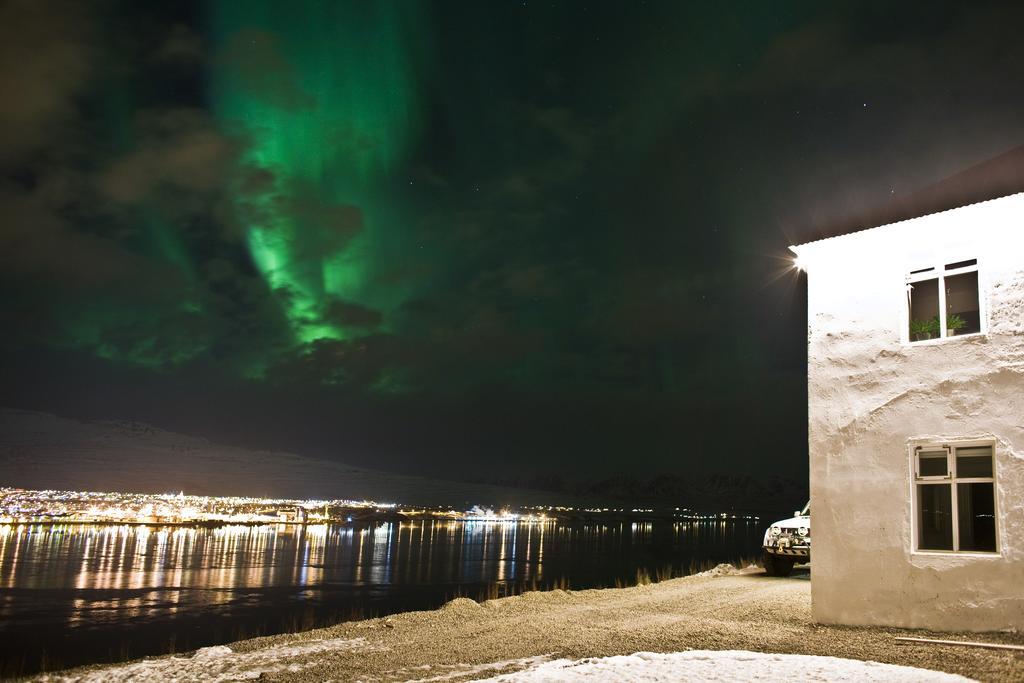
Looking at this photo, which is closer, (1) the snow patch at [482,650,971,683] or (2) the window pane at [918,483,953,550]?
(1) the snow patch at [482,650,971,683]

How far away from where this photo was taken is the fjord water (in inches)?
1230

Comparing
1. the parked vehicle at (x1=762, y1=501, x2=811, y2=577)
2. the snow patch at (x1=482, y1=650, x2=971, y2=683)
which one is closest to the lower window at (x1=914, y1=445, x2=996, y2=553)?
the snow patch at (x1=482, y1=650, x2=971, y2=683)

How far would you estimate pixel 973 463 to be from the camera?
12.2m

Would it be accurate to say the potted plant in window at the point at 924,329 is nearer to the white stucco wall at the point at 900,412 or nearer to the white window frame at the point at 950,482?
the white stucco wall at the point at 900,412

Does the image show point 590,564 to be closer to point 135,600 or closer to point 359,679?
point 135,600

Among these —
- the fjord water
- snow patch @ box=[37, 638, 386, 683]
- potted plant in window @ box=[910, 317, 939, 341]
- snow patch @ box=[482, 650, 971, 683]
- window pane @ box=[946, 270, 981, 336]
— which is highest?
window pane @ box=[946, 270, 981, 336]

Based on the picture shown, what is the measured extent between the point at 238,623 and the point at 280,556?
51.3 meters

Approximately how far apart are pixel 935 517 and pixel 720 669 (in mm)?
6052

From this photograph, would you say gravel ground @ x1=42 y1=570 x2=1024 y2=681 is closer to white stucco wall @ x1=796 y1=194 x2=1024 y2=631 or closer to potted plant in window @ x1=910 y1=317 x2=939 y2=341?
white stucco wall @ x1=796 y1=194 x2=1024 y2=631

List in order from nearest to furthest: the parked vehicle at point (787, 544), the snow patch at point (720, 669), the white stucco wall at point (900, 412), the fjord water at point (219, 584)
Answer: the snow patch at point (720, 669), the white stucco wall at point (900, 412), the parked vehicle at point (787, 544), the fjord water at point (219, 584)

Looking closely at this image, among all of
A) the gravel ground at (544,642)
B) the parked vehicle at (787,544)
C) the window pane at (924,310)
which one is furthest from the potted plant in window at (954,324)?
the parked vehicle at (787,544)

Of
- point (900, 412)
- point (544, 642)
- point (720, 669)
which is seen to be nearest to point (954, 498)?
point (900, 412)

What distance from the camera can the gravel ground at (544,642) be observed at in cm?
1073

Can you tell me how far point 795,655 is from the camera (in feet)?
33.1
